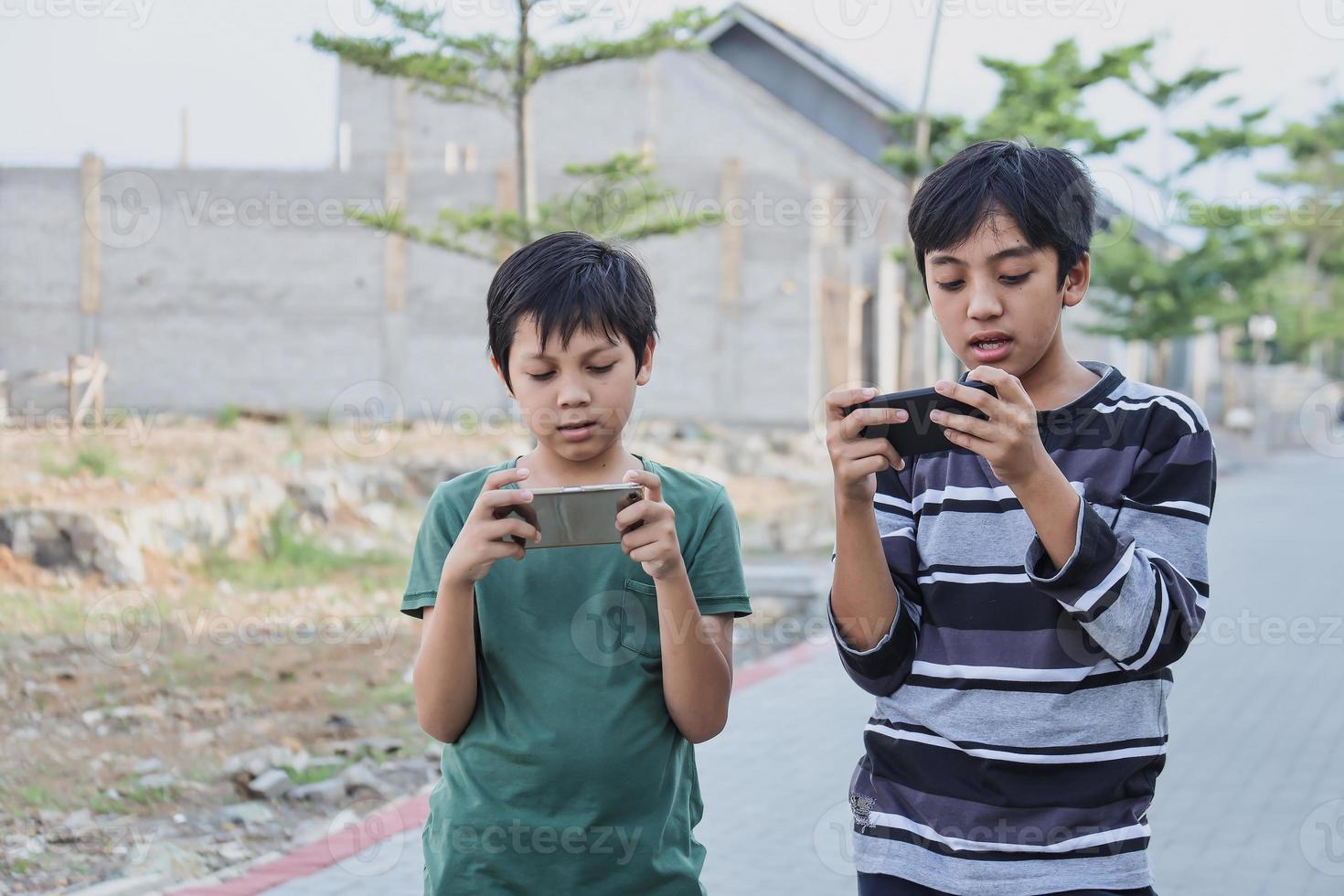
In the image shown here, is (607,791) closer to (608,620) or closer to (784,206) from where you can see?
(608,620)

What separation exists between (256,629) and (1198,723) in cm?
527

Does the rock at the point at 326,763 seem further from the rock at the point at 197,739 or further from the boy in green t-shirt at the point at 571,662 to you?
the boy in green t-shirt at the point at 571,662

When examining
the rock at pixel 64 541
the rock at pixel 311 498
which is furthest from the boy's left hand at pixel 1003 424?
the rock at pixel 311 498

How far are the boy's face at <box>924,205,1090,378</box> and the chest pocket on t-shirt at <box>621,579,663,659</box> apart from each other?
57 centimetres

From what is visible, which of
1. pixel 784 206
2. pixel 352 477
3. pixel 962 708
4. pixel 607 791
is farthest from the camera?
pixel 784 206

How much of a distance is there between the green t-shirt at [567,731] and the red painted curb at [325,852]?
8.13 feet

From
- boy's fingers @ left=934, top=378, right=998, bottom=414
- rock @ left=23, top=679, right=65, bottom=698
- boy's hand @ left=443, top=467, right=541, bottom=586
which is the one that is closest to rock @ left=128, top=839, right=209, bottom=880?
rock @ left=23, top=679, right=65, bottom=698

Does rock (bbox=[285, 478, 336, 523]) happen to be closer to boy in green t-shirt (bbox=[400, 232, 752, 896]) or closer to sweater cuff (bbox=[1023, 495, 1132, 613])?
boy in green t-shirt (bbox=[400, 232, 752, 896])

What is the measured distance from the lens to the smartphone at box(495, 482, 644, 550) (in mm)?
1785

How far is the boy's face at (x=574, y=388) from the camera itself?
77.8 inches

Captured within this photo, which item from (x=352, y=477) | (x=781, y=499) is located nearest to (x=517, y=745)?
(x=352, y=477)

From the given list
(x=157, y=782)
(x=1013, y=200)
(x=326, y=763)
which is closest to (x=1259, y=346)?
(x=326, y=763)

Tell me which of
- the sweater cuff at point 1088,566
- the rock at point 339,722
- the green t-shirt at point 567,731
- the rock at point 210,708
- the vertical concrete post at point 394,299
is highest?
the vertical concrete post at point 394,299

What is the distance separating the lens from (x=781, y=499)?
631 inches
